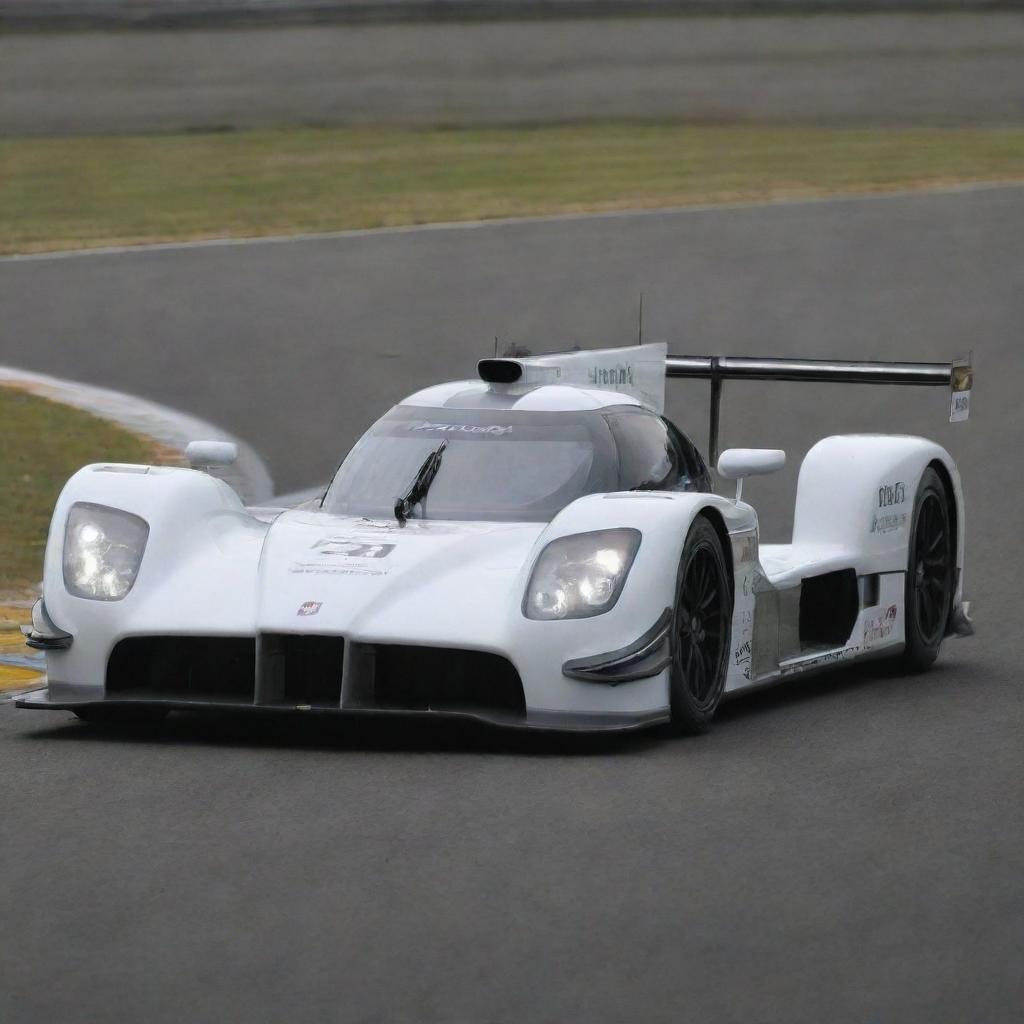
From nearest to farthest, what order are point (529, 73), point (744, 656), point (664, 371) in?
point (744, 656), point (664, 371), point (529, 73)

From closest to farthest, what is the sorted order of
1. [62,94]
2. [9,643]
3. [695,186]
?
[9,643] → [695,186] → [62,94]

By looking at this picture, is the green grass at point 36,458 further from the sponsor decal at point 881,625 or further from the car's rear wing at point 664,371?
the sponsor decal at point 881,625

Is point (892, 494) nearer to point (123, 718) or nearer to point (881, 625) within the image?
point (881, 625)

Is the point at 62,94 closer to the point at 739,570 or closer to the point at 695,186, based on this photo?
the point at 695,186

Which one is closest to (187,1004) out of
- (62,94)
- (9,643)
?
(9,643)

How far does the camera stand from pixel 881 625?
8.42m

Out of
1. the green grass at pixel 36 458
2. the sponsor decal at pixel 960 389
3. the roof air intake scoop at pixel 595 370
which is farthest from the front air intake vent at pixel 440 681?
the green grass at pixel 36 458

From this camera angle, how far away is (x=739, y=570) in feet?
24.2

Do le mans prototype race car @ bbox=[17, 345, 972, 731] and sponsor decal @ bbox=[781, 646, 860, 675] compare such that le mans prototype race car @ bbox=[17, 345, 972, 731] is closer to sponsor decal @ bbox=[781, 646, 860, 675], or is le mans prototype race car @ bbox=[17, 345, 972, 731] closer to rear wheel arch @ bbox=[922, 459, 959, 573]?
sponsor decal @ bbox=[781, 646, 860, 675]

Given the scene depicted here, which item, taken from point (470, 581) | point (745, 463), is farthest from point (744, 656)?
point (470, 581)

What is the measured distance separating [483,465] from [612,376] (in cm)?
128

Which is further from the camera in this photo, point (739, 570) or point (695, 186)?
point (695, 186)

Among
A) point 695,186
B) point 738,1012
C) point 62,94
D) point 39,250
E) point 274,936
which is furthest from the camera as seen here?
point 62,94

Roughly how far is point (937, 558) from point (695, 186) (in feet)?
53.5
